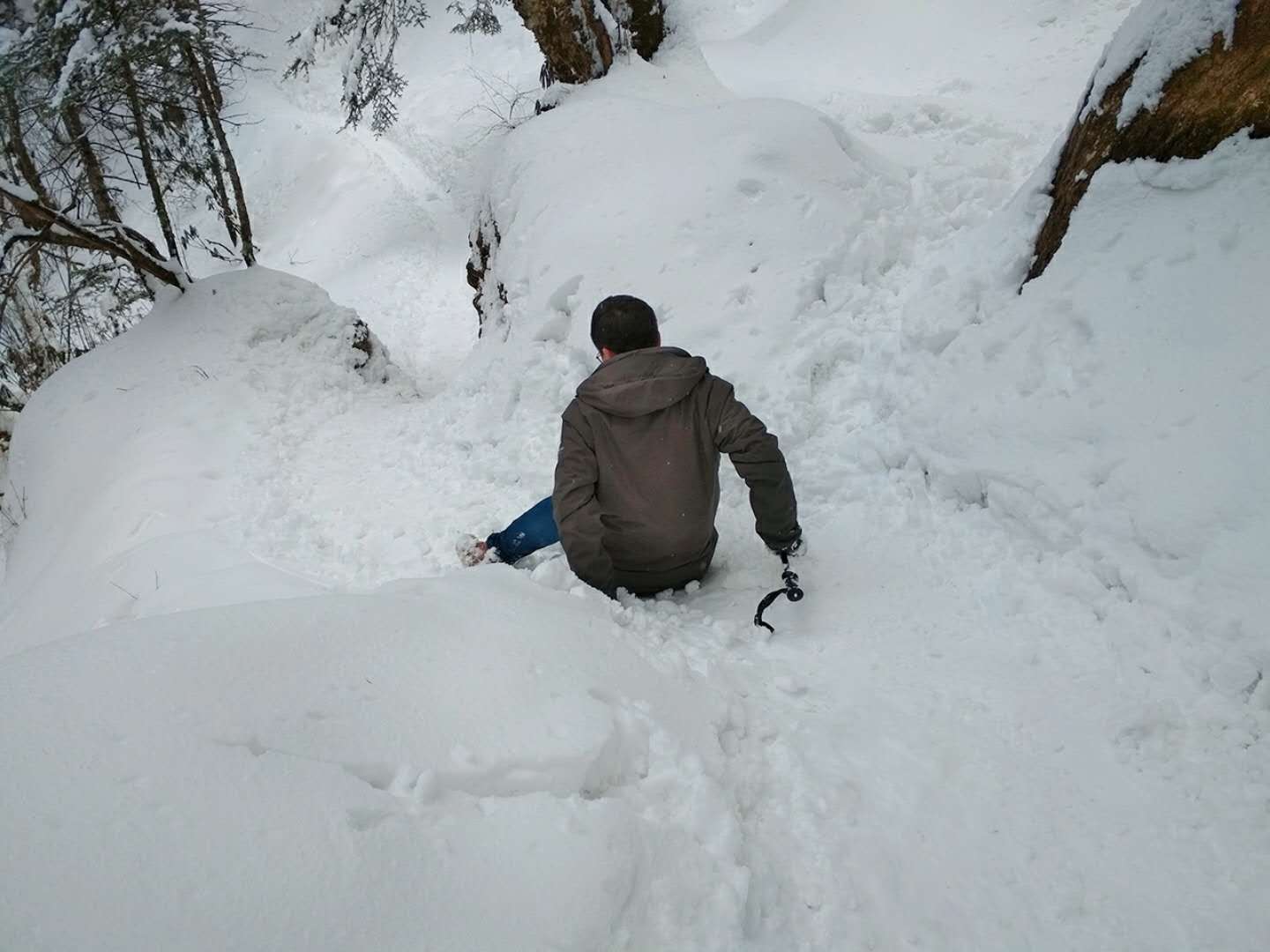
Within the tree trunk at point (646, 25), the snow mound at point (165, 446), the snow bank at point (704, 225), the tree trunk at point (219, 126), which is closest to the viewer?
the snow mound at point (165, 446)

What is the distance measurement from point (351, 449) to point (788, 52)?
33.9 ft

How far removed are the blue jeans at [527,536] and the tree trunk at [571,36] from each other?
22.2ft

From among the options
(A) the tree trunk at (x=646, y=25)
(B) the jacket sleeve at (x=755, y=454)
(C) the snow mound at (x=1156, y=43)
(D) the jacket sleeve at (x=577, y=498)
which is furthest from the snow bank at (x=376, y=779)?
(A) the tree trunk at (x=646, y=25)

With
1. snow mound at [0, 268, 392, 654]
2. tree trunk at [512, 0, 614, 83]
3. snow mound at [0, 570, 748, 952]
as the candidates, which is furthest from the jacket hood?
tree trunk at [512, 0, 614, 83]

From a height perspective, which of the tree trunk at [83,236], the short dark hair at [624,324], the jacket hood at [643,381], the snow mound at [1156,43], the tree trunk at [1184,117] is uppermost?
the tree trunk at [83,236]

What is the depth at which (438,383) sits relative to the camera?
1127 centimetres

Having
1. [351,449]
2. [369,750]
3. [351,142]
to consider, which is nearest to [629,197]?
[351,449]

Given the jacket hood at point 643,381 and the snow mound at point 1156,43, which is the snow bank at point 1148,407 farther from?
the jacket hood at point 643,381

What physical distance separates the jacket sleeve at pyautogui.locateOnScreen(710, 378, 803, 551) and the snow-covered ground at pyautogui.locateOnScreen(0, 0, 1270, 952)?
44 centimetres

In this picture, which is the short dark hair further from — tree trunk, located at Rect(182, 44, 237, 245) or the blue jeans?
tree trunk, located at Rect(182, 44, 237, 245)

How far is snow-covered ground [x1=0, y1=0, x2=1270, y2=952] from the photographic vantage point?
141cm

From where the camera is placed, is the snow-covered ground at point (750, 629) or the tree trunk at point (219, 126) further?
the tree trunk at point (219, 126)

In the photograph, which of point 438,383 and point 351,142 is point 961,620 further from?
point 351,142

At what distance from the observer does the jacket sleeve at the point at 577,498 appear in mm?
2906
